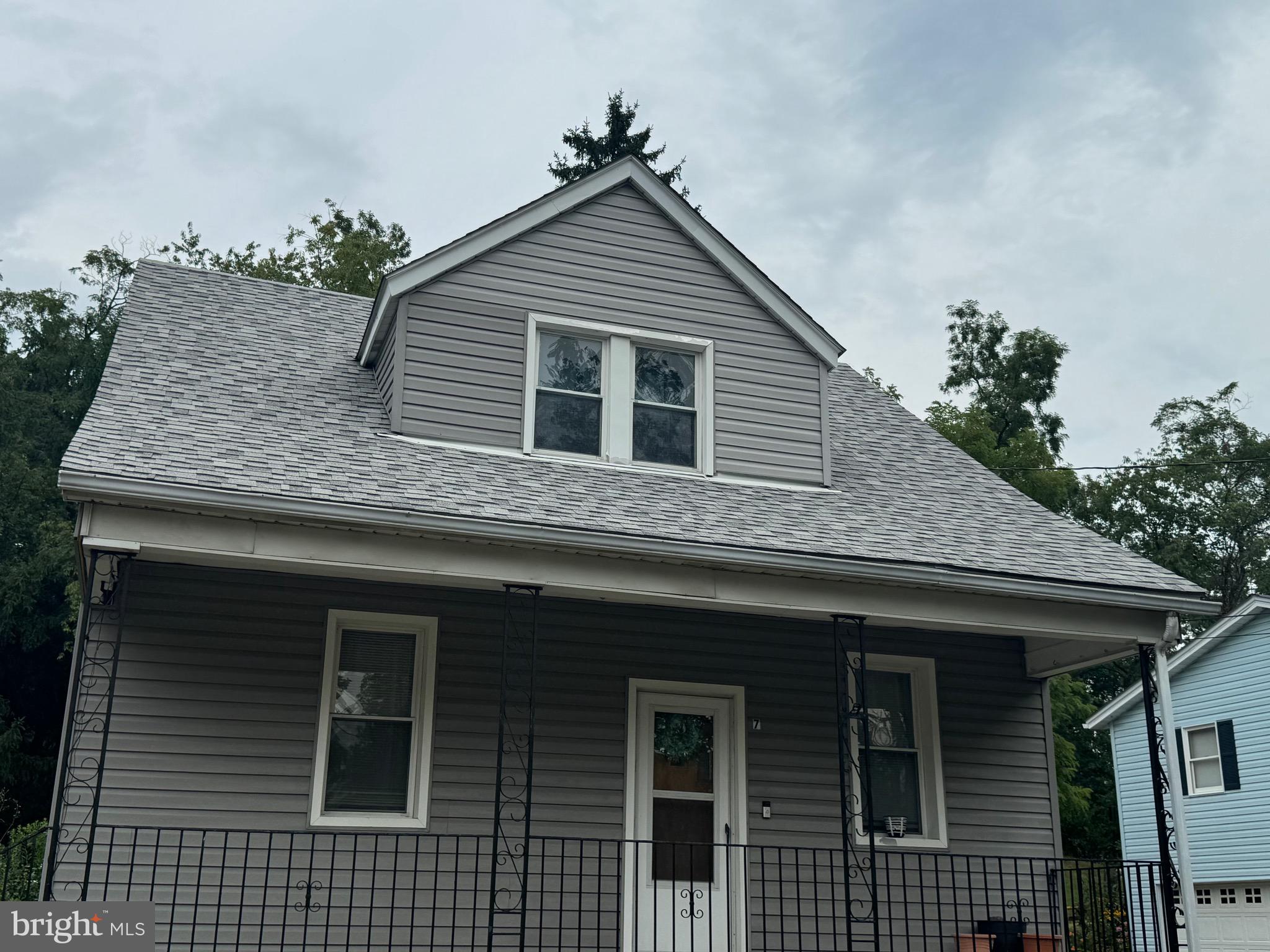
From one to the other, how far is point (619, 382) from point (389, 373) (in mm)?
1905

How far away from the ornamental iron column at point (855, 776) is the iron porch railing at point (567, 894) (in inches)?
4.1

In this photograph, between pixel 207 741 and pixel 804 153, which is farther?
pixel 804 153

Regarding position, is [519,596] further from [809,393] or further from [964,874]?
[964,874]

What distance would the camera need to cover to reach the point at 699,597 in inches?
307

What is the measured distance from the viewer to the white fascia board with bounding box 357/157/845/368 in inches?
391

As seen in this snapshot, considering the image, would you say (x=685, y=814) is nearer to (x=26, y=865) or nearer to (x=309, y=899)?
(x=309, y=899)

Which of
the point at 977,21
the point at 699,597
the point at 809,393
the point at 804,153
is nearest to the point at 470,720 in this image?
the point at 699,597

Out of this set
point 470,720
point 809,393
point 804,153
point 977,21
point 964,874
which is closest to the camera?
point 470,720

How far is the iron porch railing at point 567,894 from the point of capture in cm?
758

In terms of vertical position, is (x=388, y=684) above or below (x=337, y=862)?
above

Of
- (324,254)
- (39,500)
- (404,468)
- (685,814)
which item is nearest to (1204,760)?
(685,814)

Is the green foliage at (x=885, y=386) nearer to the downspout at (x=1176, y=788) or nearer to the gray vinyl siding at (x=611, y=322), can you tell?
the gray vinyl siding at (x=611, y=322)

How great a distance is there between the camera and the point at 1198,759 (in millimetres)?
20234

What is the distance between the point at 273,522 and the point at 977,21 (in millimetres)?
12851
